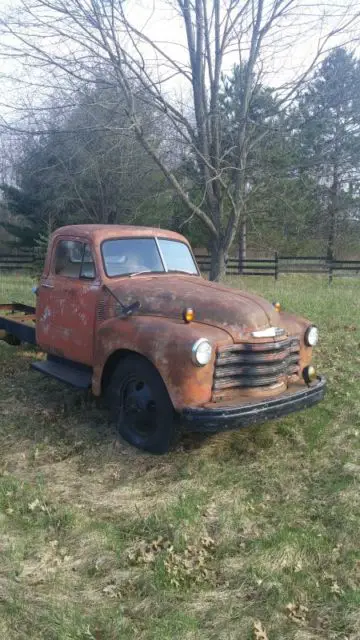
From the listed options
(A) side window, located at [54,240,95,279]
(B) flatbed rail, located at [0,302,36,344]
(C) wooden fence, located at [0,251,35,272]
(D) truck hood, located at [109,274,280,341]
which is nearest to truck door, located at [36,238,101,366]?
(A) side window, located at [54,240,95,279]

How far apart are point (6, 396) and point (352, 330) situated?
4981mm

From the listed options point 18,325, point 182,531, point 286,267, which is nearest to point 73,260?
point 18,325

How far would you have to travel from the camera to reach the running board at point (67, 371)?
18.4 feet

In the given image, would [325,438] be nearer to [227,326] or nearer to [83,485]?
[227,326]

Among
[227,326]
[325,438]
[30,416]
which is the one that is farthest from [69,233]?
[325,438]

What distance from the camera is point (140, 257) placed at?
5.91 metres

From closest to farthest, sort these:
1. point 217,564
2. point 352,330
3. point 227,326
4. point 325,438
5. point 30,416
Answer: point 217,564, point 227,326, point 325,438, point 30,416, point 352,330

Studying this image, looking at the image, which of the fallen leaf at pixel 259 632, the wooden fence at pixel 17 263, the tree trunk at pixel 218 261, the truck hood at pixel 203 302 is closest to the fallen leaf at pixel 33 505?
the truck hood at pixel 203 302

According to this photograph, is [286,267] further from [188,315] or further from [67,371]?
[188,315]

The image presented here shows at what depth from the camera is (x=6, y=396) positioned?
6848 mm

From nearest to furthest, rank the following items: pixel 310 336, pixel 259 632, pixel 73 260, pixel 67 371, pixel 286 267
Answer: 1. pixel 259 632
2. pixel 310 336
3. pixel 67 371
4. pixel 73 260
5. pixel 286 267

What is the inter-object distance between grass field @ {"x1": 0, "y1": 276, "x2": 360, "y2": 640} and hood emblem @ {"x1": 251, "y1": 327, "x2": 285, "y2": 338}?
1050mm

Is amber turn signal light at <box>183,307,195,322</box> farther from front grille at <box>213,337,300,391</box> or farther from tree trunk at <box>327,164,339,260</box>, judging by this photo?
tree trunk at <box>327,164,339,260</box>

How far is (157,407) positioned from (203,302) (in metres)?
0.96
